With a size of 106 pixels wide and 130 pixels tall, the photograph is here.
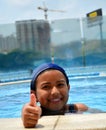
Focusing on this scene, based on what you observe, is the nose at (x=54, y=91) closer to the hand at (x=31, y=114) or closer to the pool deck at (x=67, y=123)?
the pool deck at (x=67, y=123)

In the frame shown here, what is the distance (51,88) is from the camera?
2160mm

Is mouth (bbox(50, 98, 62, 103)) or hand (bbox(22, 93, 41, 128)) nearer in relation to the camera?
hand (bbox(22, 93, 41, 128))

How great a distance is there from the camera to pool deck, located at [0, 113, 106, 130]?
1.64 m

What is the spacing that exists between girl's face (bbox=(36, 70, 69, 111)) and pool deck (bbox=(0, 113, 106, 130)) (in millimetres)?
223

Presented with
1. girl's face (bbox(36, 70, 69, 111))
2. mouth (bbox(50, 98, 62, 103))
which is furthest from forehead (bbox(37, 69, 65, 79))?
mouth (bbox(50, 98, 62, 103))

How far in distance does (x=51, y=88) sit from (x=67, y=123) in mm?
438

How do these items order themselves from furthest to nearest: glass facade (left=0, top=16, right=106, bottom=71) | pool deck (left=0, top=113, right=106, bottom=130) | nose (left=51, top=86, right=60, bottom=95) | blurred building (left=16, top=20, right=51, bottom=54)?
blurred building (left=16, top=20, right=51, bottom=54) < glass facade (left=0, top=16, right=106, bottom=71) < nose (left=51, top=86, right=60, bottom=95) < pool deck (left=0, top=113, right=106, bottom=130)

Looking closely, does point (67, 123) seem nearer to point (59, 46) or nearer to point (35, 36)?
point (59, 46)

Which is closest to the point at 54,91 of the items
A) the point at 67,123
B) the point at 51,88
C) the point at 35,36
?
the point at 51,88

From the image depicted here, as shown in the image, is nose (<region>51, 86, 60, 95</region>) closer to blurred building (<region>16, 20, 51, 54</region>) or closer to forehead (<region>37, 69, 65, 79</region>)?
forehead (<region>37, 69, 65, 79</region>)

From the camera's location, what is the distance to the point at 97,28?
26.4 metres

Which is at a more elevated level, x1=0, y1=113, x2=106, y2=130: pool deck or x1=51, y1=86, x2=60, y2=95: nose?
x1=51, y1=86, x2=60, y2=95: nose

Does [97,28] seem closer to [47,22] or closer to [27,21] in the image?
[47,22]

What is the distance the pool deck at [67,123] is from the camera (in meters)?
1.64
